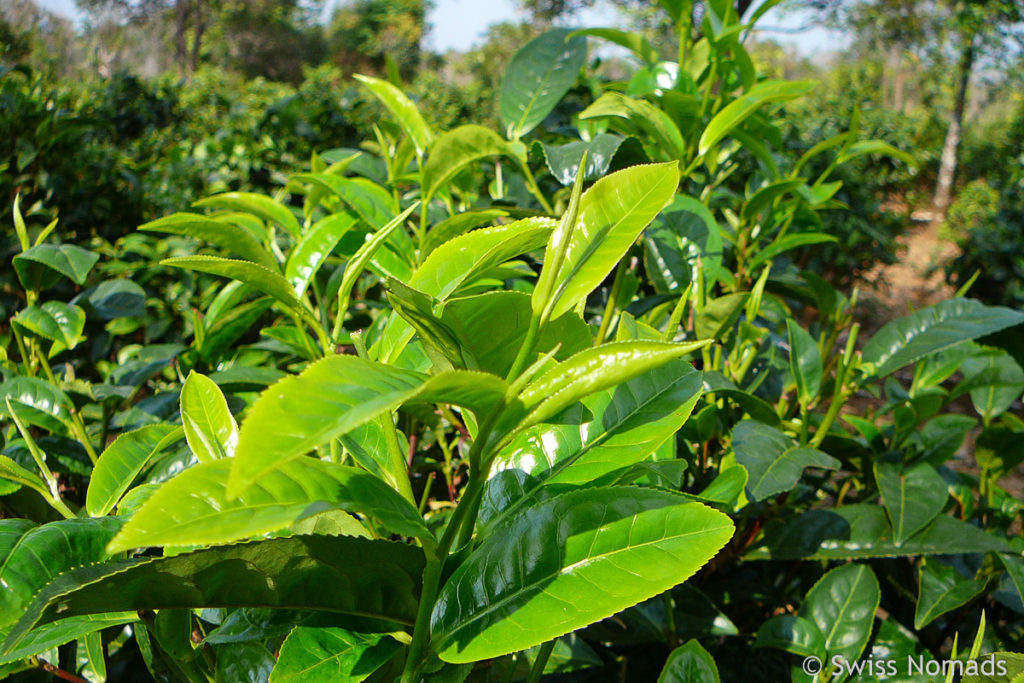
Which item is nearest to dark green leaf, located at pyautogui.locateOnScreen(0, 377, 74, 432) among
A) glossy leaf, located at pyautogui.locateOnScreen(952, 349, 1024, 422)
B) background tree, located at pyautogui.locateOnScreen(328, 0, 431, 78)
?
glossy leaf, located at pyautogui.locateOnScreen(952, 349, 1024, 422)

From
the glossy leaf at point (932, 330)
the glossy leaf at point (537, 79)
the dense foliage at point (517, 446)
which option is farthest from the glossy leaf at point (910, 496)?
the glossy leaf at point (537, 79)

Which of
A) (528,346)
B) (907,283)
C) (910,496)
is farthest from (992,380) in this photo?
(907,283)

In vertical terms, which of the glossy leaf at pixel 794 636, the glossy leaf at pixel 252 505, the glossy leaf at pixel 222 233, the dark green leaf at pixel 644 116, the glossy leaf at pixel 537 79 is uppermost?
the glossy leaf at pixel 537 79

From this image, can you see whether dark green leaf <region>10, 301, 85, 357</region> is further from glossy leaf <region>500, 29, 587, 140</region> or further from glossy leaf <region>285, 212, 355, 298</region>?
glossy leaf <region>500, 29, 587, 140</region>

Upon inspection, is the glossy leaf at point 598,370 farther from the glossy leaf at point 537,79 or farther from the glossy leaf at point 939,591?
the glossy leaf at point 537,79

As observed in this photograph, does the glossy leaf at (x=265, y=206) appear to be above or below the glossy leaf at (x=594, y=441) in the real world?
above

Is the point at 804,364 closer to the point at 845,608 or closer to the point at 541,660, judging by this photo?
the point at 845,608

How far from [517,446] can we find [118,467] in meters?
0.46

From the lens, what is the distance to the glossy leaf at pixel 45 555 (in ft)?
1.71

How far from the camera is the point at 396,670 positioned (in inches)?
24.9

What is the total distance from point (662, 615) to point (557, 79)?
1025 millimetres

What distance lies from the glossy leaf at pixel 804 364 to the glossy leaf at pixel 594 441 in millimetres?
469

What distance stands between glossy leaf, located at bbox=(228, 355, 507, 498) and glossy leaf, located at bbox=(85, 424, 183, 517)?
17.8 inches

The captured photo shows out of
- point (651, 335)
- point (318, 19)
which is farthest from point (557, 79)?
point (318, 19)
